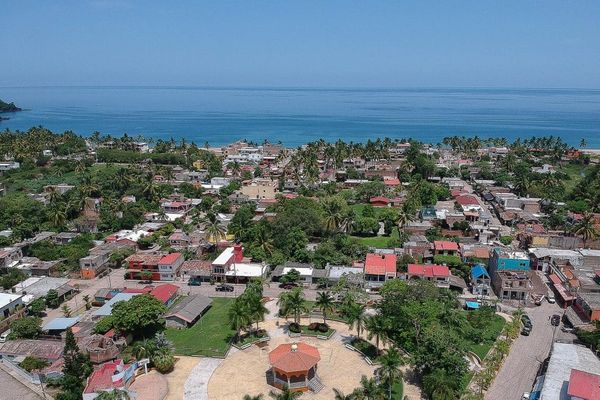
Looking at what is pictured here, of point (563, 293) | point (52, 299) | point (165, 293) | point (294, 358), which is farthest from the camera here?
point (563, 293)

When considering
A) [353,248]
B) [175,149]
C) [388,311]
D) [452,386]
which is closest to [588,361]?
[452,386]

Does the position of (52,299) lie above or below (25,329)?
below

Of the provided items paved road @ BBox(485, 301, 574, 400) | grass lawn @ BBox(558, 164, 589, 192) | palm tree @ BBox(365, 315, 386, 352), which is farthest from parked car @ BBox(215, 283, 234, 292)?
grass lawn @ BBox(558, 164, 589, 192)

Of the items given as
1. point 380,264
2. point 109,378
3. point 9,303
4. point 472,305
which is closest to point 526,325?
point 472,305

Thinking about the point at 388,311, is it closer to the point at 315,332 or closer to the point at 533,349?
the point at 315,332

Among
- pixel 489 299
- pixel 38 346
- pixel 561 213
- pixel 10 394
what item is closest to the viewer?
pixel 10 394

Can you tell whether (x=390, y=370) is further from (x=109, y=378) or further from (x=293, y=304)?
(x=109, y=378)

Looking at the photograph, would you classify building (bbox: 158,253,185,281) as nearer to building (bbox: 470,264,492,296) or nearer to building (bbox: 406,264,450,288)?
building (bbox: 406,264,450,288)
